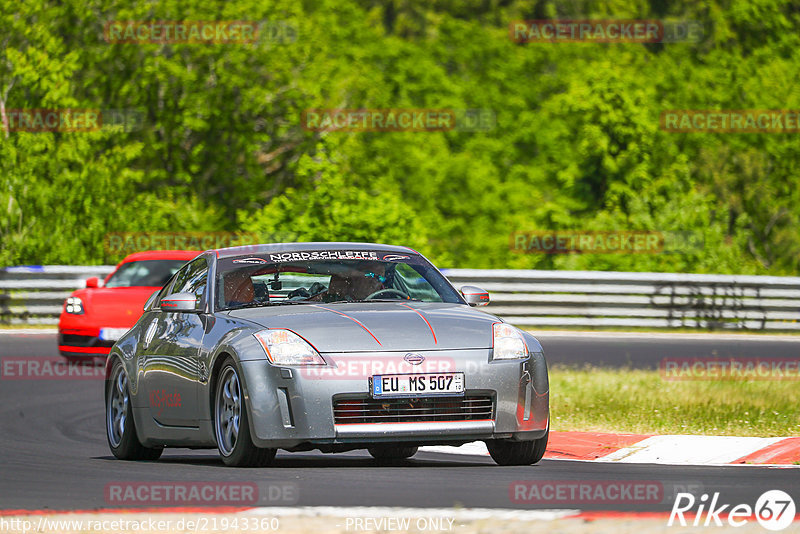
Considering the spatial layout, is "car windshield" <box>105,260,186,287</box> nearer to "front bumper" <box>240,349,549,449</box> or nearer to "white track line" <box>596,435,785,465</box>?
"white track line" <box>596,435,785,465</box>

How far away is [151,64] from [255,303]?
25.3 m

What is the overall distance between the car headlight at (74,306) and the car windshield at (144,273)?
96 cm

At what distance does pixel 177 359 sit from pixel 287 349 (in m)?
1.27

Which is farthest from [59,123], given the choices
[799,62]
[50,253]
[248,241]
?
[799,62]

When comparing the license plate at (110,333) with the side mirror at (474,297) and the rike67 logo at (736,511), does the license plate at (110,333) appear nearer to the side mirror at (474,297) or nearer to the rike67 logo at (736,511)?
the side mirror at (474,297)

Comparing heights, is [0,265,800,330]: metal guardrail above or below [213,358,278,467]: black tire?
below

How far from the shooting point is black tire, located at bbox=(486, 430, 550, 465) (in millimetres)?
9328

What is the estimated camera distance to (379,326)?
8805 mm

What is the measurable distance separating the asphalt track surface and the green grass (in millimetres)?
1940

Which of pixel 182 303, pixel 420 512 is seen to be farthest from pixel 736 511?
pixel 182 303

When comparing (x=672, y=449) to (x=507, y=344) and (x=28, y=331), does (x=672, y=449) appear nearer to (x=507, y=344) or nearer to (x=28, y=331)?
(x=507, y=344)

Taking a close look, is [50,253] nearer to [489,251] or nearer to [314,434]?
[314,434]

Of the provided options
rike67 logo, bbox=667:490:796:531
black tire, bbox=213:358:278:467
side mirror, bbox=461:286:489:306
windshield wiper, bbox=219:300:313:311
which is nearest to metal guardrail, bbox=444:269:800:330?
side mirror, bbox=461:286:489:306

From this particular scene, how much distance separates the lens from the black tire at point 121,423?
404 inches
